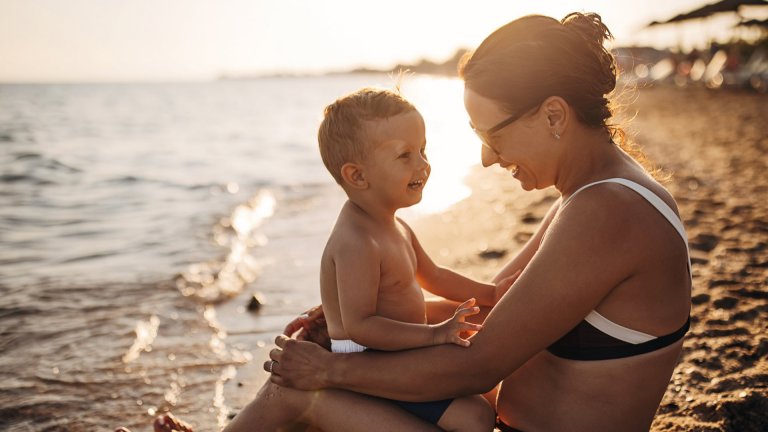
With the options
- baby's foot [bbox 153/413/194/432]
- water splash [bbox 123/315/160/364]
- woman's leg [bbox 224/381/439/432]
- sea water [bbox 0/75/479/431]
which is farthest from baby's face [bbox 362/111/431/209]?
water splash [bbox 123/315/160/364]

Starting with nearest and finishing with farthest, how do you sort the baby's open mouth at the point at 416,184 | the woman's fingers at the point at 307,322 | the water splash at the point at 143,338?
the baby's open mouth at the point at 416,184 → the woman's fingers at the point at 307,322 → the water splash at the point at 143,338

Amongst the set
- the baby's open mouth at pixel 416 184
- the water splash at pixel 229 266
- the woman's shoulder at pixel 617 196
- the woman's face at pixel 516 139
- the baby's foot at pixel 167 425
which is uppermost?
the woman's face at pixel 516 139

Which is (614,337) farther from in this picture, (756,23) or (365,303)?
(756,23)

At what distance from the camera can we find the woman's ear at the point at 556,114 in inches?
85.0

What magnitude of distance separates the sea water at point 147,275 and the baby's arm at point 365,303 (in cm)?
101

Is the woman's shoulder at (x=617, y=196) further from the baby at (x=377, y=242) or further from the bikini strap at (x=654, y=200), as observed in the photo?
the baby at (x=377, y=242)

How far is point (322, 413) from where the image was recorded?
2441 mm

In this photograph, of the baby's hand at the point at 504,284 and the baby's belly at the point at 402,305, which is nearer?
the baby's belly at the point at 402,305

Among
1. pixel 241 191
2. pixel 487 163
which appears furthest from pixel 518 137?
pixel 241 191

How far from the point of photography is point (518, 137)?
2.30 metres

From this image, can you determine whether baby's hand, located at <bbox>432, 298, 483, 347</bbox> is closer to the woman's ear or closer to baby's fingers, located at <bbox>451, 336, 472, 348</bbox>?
baby's fingers, located at <bbox>451, 336, 472, 348</bbox>

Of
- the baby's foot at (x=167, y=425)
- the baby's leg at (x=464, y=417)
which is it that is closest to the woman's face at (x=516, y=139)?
the baby's leg at (x=464, y=417)

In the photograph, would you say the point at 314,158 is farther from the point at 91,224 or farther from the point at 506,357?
the point at 506,357

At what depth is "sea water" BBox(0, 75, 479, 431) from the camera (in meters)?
4.14
